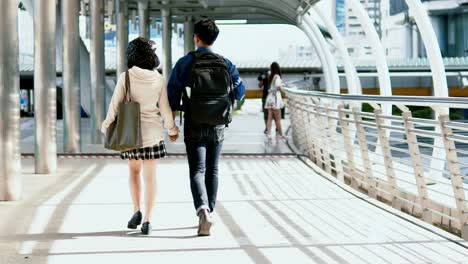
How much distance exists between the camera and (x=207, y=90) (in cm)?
584

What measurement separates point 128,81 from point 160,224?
1.18 m

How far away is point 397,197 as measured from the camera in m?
7.71

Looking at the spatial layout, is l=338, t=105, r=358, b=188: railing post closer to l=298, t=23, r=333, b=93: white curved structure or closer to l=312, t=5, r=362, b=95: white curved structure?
l=312, t=5, r=362, b=95: white curved structure

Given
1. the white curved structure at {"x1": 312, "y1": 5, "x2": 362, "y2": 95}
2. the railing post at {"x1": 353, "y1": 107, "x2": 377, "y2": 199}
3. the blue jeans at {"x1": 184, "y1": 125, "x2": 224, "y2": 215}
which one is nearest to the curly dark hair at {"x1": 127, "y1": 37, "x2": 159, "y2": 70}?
the blue jeans at {"x1": 184, "y1": 125, "x2": 224, "y2": 215}

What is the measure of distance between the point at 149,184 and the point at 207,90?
29.8 inches

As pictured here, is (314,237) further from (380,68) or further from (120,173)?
(380,68)

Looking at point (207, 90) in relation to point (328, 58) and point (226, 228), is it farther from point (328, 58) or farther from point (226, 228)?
point (328, 58)

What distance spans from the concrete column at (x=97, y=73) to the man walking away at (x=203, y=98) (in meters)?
10.1

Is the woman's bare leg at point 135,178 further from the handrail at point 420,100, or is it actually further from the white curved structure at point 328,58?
the white curved structure at point 328,58

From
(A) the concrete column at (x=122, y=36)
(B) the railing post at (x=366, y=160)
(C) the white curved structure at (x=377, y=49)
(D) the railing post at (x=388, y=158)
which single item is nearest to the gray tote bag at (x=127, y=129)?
(D) the railing post at (x=388, y=158)

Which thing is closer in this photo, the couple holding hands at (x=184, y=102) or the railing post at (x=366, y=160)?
the couple holding hands at (x=184, y=102)

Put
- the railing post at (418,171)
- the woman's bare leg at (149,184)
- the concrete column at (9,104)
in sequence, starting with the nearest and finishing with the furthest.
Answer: the woman's bare leg at (149,184) → the railing post at (418,171) → the concrete column at (9,104)

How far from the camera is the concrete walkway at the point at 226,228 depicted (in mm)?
5086

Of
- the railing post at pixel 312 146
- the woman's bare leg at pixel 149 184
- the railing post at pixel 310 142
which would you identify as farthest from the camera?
the railing post at pixel 310 142
